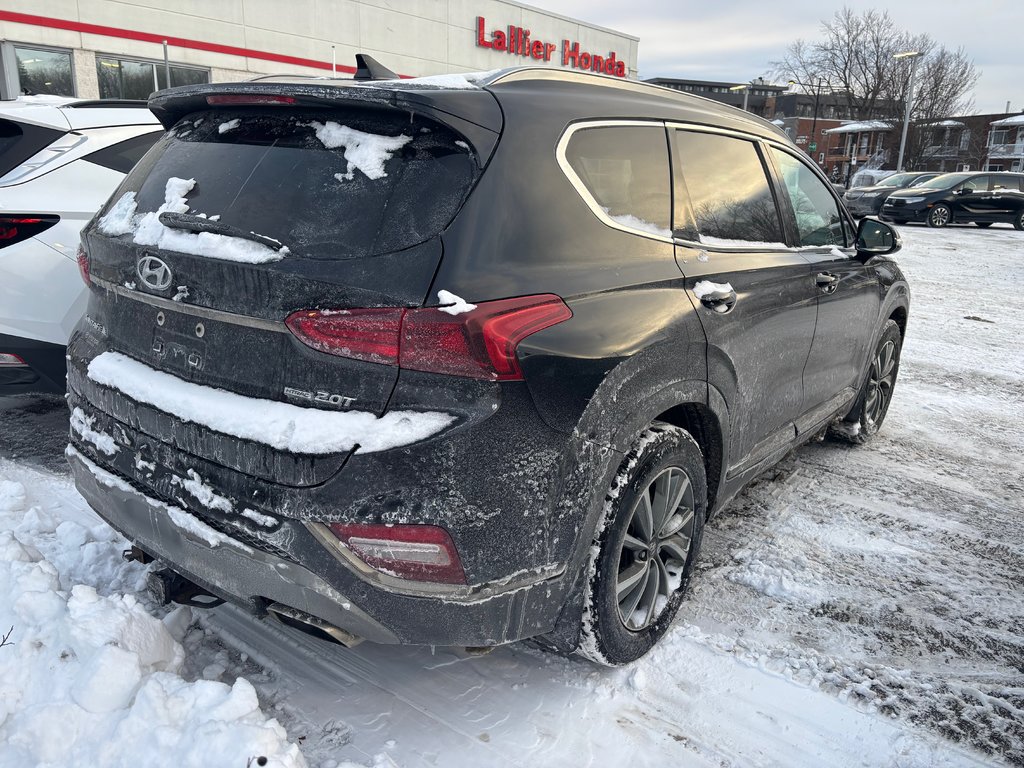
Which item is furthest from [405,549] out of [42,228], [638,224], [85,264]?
[42,228]

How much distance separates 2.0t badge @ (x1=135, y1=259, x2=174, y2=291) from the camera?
2.21 meters

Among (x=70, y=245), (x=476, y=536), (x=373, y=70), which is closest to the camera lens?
(x=476, y=536)

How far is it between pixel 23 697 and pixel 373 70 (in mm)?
2211

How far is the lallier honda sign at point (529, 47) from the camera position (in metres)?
28.5

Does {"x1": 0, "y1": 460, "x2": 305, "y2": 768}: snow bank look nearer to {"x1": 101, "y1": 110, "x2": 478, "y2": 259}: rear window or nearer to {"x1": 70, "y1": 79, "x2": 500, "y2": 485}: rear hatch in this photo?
{"x1": 70, "y1": 79, "x2": 500, "y2": 485}: rear hatch

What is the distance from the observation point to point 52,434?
178 inches

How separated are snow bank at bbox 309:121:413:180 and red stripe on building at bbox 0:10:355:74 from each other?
1990 centimetres

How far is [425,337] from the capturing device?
1.88 m

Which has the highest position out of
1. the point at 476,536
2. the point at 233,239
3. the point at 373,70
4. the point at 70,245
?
the point at 373,70

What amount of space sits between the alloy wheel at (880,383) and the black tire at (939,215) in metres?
19.9

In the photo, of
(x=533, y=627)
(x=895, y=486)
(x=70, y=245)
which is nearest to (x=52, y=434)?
(x=70, y=245)

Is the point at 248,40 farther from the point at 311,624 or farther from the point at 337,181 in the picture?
the point at 311,624

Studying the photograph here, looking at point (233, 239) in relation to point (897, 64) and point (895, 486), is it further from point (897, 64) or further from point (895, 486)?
point (897, 64)

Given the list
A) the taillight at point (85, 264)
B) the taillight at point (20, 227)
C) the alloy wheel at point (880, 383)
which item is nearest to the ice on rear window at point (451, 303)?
the taillight at point (85, 264)
